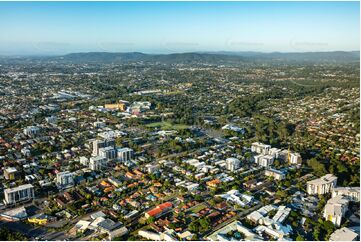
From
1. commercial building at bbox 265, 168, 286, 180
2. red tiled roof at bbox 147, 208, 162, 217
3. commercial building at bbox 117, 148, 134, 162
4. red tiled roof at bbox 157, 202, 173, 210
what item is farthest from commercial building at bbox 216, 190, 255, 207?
commercial building at bbox 117, 148, 134, 162

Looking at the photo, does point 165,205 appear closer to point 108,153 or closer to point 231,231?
point 231,231

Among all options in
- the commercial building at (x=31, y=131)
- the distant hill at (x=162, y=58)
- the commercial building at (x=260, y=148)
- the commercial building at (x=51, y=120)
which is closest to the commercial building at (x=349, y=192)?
the commercial building at (x=260, y=148)

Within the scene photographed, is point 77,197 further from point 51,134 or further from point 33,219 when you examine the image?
point 51,134

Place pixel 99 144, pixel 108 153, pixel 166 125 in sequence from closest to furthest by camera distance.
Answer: pixel 108 153
pixel 99 144
pixel 166 125

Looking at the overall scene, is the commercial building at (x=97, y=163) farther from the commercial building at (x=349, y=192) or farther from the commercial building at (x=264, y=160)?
the commercial building at (x=349, y=192)

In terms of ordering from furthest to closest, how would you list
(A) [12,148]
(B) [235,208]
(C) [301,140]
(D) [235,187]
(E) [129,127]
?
(E) [129,127] < (C) [301,140] < (A) [12,148] < (D) [235,187] < (B) [235,208]

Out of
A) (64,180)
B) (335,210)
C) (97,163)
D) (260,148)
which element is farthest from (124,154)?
(335,210)

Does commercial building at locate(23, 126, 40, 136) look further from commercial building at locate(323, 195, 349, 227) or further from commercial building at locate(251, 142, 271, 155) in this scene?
commercial building at locate(323, 195, 349, 227)

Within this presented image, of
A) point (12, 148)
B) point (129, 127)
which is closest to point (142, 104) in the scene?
point (129, 127)
